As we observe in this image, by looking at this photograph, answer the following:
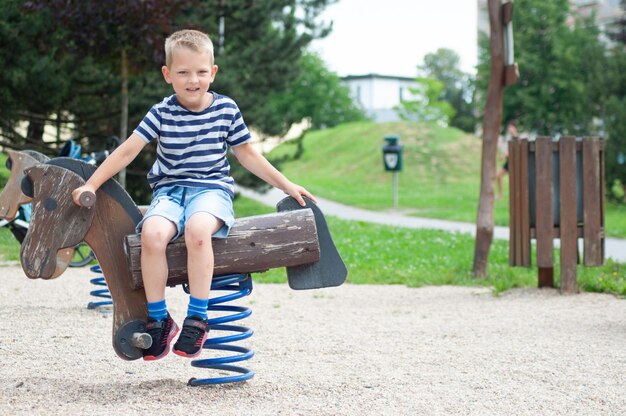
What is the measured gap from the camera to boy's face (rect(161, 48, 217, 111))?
4.51 meters

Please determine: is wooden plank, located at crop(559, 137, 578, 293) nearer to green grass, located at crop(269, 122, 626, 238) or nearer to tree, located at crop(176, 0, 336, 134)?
green grass, located at crop(269, 122, 626, 238)

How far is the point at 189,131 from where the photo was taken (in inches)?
181

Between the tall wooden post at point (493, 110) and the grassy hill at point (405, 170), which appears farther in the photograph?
the grassy hill at point (405, 170)

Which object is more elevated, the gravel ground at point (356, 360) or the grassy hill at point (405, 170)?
the grassy hill at point (405, 170)

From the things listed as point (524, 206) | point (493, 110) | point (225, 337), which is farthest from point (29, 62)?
point (225, 337)

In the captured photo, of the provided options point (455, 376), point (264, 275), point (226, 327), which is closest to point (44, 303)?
point (264, 275)

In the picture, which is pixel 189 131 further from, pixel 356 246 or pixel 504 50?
pixel 356 246

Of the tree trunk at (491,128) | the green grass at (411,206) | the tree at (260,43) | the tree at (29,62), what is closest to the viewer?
the tree trunk at (491,128)

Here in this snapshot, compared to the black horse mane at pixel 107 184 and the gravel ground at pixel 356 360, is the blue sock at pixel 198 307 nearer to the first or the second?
the gravel ground at pixel 356 360

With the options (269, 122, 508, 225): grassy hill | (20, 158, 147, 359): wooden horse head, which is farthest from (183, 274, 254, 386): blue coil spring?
(269, 122, 508, 225): grassy hill

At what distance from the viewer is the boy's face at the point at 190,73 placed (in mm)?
4512

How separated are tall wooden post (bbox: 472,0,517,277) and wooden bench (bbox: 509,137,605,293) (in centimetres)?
85

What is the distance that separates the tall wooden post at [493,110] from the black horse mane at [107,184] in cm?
591

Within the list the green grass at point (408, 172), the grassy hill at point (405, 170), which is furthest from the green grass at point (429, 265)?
the grassy hill at point (405, 170)
